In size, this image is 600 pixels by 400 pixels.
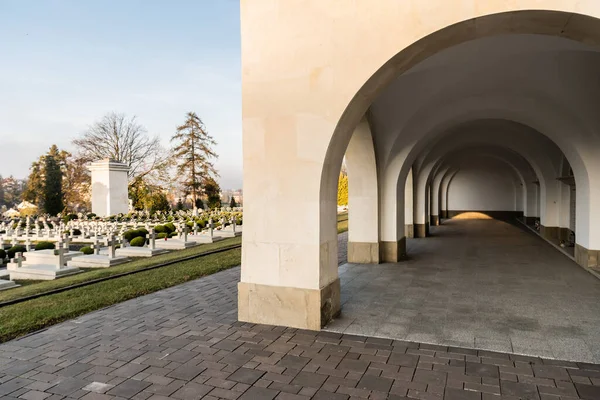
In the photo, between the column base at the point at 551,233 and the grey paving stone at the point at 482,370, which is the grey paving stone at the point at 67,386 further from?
the column base at the point at 551,233

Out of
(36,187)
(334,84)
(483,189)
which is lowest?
(483,189)

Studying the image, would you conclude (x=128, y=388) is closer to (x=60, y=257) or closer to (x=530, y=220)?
(x=60, y=257)

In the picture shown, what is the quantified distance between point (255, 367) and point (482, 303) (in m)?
4.19

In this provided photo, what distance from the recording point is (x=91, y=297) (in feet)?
23.7

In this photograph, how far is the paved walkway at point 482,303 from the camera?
4.82 metres

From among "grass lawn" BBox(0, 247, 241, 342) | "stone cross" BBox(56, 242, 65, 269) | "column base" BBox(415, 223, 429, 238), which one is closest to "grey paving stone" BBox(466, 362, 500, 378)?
"grass lawn" BBox(0, 247, 241, 342)

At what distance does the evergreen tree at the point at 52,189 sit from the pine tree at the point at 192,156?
955 centimetres

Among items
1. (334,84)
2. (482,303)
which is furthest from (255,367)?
(482,303)

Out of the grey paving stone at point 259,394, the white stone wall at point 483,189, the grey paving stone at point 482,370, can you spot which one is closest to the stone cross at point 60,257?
the grey paving stone at point 259,394

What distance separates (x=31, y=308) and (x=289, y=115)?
5.30 meters

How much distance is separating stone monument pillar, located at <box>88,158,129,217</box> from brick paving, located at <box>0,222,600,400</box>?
925 inches

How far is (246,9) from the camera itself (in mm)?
5695

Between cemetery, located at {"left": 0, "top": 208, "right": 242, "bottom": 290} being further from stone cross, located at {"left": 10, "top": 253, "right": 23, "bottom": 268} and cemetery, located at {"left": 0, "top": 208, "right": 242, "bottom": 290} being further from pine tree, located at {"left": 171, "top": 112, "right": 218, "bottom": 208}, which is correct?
pine tree, located at {"left": 171, "top": 112, "right": 218, "bottom": 208}

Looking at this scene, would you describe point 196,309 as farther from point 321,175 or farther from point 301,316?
point 321,175
